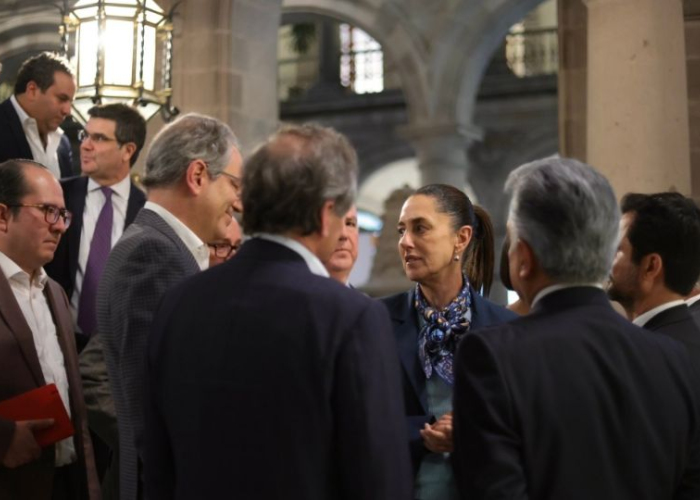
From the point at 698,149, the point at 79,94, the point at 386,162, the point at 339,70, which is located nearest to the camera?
the point at 79,94

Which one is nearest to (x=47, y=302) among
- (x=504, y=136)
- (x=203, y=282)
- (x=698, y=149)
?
(x=203, y=282)

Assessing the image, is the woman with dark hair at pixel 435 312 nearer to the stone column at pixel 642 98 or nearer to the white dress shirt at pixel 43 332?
the white dress shirt at pixel 43 332

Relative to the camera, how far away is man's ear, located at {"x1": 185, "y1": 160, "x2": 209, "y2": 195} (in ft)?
11.9

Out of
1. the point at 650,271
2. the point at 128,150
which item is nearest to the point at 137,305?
the point at 650,271

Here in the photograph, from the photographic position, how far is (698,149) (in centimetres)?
847

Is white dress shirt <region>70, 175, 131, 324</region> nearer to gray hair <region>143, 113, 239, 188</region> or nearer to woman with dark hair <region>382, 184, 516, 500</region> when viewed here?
woman with dark hair <region>382, 184, 516, 500</region>

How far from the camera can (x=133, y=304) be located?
3.50 m

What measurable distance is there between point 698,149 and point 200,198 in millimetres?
5487

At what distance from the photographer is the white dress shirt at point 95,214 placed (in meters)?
5.44

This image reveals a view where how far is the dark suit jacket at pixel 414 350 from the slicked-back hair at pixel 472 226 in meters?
0.27

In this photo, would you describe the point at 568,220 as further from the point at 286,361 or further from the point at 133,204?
the point at 133,204

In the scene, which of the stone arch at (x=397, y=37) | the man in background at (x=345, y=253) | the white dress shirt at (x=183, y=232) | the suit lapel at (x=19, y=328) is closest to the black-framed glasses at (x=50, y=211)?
the suit lapel at (x=19, y=328)

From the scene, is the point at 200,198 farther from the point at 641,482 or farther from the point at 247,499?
the point at 641,482

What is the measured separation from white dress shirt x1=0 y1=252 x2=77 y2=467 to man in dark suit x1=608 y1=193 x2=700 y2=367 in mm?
2006
